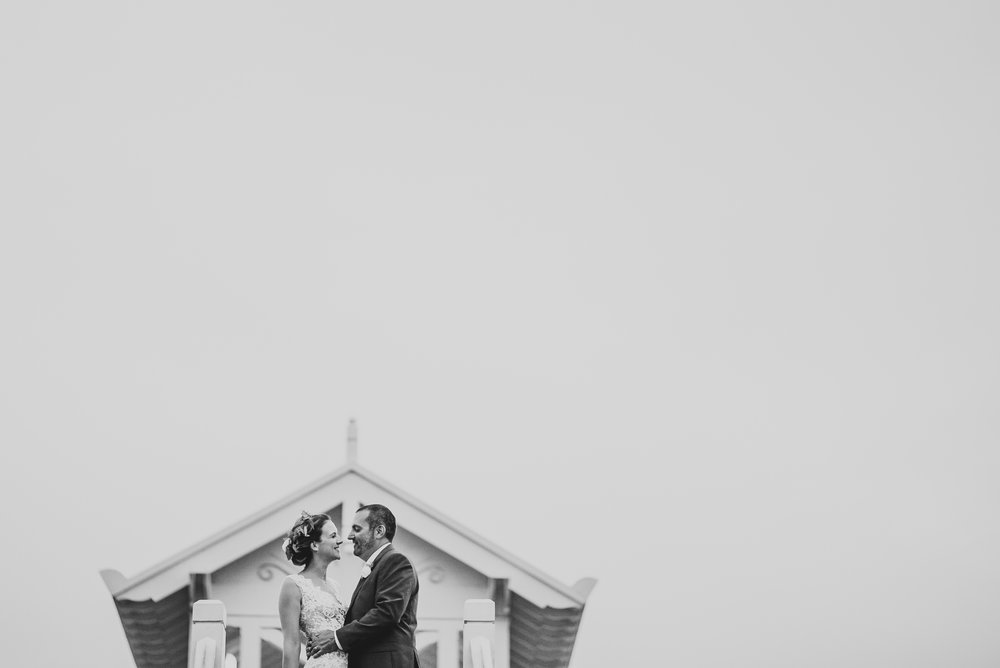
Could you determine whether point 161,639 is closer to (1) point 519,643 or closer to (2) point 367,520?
(1) point 519,643

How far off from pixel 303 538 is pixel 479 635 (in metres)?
2.84

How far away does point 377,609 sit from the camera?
688 cm

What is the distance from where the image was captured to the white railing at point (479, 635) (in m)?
9.47

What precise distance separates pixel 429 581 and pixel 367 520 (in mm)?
6687

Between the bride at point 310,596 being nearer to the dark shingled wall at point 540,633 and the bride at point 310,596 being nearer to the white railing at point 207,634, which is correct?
the white railing at point 207,634

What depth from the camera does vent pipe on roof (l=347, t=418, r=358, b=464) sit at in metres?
13.8

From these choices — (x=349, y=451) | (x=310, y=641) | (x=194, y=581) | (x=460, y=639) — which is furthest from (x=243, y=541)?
(x=310, y=641)

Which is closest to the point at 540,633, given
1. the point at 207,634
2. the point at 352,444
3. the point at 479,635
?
the point at 352,444

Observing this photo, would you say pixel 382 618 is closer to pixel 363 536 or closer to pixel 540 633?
pixel 363 536

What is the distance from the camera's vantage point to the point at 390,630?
693 cm

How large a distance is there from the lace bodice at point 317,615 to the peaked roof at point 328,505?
19.9 feet

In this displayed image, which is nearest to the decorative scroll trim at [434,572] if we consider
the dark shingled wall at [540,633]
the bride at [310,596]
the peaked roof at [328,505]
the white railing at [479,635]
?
the peaked roof at [328,505]

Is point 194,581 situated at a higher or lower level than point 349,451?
lower

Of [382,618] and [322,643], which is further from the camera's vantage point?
[322,643]
